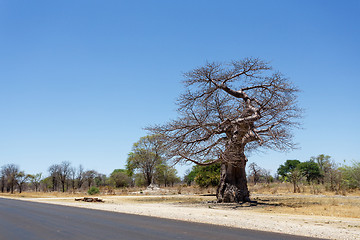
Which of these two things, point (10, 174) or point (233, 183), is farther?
point (10, 174)

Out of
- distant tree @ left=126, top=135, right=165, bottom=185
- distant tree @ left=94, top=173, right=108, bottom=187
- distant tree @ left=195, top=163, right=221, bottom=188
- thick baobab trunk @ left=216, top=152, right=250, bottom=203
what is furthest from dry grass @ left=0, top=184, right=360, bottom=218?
distant tree @ left=94, top=173, right=108, bottom=187

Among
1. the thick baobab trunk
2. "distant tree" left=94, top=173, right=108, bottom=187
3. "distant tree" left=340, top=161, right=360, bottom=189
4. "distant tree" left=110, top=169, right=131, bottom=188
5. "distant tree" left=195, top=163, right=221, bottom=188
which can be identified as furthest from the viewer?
"distant tree" left=94, top=173, right=108, bottom=187

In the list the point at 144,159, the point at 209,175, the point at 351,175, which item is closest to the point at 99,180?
the point at 144,159

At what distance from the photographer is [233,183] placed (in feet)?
66.7

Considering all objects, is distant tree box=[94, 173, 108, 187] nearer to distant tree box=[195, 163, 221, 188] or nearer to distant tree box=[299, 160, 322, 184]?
distant tree box=[299, 160, 322, 184]

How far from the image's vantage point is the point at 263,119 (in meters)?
20.0

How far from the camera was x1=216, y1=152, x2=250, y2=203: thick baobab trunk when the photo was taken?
20.1m

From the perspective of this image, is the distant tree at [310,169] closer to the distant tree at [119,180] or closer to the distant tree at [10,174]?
the distant tree at [119,180]

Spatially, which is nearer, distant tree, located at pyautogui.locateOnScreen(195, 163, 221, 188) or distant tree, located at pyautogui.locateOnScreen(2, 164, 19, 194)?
distant tree, located at pyautogui.locateOnScreen(195, 163, 221, 188)

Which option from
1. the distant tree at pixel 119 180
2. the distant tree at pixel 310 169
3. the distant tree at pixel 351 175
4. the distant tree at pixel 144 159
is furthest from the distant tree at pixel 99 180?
the distant tree at pixel 351 175

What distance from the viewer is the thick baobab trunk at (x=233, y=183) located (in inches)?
792

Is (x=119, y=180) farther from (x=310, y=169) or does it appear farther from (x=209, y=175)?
(x=209, y=175)

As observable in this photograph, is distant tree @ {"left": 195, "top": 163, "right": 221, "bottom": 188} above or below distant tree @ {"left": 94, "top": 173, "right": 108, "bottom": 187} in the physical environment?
above

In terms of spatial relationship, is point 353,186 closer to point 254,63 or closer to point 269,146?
point 269,146
